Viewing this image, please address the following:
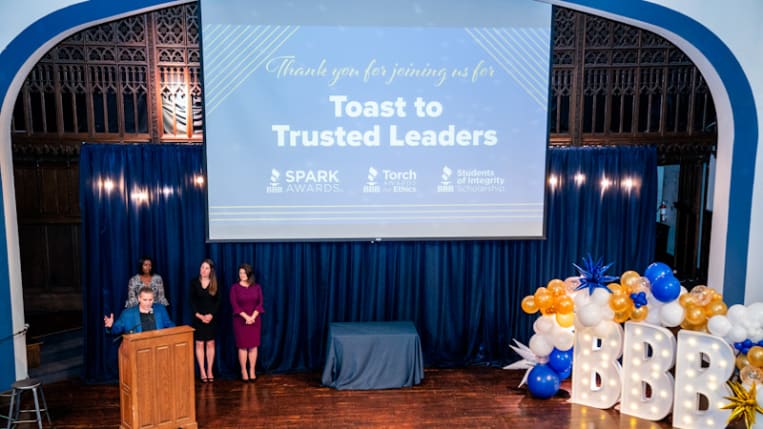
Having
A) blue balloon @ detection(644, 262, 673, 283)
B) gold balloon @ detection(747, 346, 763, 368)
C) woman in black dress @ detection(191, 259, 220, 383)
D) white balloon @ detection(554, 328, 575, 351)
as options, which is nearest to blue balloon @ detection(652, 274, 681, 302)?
blue balloon @ detection(644, 262, 673, 283)

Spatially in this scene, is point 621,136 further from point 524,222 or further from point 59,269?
point 59,269

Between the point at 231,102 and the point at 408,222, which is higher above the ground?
the point at 231,102

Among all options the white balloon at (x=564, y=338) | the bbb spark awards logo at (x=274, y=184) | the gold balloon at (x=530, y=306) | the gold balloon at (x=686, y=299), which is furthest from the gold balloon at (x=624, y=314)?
the bbb spark awards logo at (x=274, y=184)

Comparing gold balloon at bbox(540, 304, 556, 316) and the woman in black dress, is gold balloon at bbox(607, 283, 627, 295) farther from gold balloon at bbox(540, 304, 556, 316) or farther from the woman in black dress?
the woman in black dress

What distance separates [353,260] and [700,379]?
362 cm

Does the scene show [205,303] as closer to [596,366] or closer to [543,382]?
[543,382]

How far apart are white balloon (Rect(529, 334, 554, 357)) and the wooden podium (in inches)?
132

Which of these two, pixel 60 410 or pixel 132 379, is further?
pixel 60 410

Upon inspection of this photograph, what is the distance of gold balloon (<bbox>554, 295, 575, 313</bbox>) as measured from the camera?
5992 mm

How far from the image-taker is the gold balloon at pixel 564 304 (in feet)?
19.7

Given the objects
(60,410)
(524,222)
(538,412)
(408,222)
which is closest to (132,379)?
(60,410)

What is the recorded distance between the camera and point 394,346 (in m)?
6.37

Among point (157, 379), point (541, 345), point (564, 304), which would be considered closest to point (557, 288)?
point (564, 304)

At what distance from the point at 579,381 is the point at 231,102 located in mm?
4485
